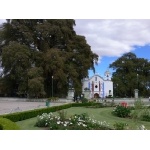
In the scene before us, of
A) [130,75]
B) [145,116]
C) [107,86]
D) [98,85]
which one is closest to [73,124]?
[145,116]

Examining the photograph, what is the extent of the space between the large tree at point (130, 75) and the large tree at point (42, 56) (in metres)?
9.77

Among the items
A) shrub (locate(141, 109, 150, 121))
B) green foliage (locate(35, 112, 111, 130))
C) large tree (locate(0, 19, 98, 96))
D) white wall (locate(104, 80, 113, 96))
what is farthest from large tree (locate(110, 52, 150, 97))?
green foliage (locate(35, 112, 111, 130))

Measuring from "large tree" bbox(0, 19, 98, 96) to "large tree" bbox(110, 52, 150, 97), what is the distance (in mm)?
9770

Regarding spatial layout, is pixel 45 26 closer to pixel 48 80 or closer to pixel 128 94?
pixel 48 80

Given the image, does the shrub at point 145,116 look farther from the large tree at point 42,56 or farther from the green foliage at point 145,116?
the large tree at point 42,56

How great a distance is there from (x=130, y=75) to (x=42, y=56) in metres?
17.3

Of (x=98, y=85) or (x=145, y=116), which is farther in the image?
(x=98, y=85)

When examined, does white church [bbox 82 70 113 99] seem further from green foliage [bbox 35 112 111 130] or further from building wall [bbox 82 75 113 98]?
green foliage [bbox 35 112 111 130]

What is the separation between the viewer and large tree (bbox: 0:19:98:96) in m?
35.2

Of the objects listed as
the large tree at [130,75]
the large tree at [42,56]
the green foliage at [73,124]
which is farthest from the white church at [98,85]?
the green foliage at [73,124]

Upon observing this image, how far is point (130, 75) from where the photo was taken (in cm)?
4853

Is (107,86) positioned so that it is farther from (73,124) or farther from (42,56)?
(73,124)

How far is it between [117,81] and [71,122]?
39.1 meters

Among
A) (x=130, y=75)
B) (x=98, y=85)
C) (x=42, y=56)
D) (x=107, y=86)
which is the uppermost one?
(x=42, y=56)
